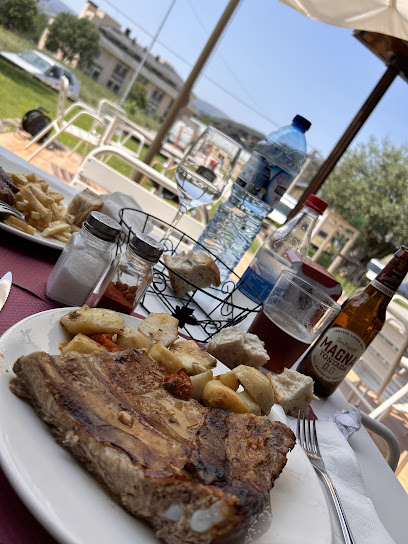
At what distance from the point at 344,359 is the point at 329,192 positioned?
14.3m

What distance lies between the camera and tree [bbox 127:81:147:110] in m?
13.4

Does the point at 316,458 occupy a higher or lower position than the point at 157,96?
lower

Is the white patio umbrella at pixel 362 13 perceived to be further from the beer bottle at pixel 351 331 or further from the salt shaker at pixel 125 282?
the salt shaker at pixel 125 282

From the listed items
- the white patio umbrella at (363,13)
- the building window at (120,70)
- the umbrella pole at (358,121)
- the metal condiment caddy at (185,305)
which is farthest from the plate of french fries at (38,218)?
the building window at (120,70)

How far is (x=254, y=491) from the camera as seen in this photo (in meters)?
0.55

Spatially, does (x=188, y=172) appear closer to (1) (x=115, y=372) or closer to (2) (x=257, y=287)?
(2) (x=257, y=287)

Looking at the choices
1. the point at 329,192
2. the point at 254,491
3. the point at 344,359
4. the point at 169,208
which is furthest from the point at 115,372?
the point at 329,192

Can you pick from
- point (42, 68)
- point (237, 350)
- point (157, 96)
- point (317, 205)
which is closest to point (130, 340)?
point (237, 350)

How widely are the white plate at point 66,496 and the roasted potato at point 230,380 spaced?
9.1 inches

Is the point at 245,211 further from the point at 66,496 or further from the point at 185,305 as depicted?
the point at 66,496

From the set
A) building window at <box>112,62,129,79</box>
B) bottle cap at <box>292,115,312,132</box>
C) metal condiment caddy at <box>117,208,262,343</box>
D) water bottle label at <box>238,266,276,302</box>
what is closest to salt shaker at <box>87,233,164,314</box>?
metal condiment caddy at <box>117,208,262,343</box>

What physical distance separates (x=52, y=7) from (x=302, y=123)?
1357 centimetres

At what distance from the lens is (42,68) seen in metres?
12.2

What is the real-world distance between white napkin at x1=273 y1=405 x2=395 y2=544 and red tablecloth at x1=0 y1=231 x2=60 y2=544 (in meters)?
0.51
